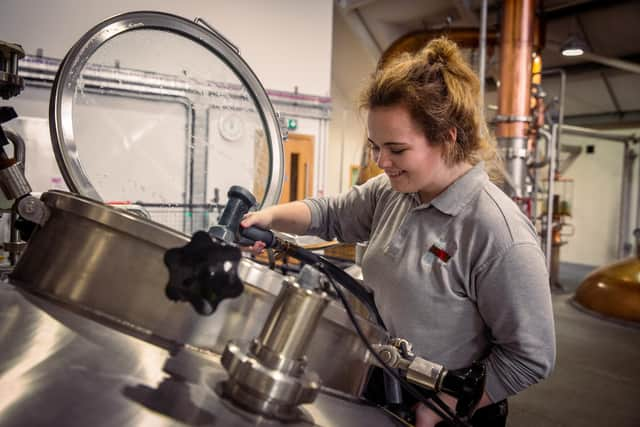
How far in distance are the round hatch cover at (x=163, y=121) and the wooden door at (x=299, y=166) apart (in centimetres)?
180

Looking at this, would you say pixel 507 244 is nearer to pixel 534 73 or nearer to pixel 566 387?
pixel 566 387

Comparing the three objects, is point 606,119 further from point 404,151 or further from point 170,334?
point 170,334

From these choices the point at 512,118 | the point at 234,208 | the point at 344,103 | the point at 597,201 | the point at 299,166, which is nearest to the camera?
the point at 234,208

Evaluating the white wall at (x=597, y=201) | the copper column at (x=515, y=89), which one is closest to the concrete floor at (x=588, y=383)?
the copper column at (x=515, y=89)

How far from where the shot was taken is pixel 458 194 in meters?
0.85

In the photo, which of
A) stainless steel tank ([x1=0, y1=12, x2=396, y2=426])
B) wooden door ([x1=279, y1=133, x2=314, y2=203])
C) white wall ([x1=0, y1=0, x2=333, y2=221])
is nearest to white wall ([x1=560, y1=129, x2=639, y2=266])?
wooden door ([x1=279, y1=133, x2=314, y2=203])

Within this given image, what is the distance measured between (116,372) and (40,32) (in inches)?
75.9

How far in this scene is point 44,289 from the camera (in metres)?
0.55

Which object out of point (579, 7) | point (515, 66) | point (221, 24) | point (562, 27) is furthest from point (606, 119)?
point (221, 24)

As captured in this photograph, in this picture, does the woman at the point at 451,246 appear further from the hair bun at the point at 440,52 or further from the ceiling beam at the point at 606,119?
the ceiling beam at the point at 606,119

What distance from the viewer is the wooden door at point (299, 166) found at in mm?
3301

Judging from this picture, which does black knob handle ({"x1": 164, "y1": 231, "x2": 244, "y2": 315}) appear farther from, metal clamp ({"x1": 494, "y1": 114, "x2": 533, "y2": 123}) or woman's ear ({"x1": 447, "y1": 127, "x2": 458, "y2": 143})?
metal clamp ({"x1": 494, "y1": 114, "x2": 533, "y2": 123})

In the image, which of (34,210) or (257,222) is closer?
(34,210)

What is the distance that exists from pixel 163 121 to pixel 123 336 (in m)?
0.83
